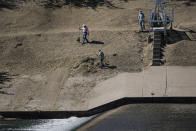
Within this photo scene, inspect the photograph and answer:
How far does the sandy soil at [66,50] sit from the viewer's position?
24078mm

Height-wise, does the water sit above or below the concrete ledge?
below

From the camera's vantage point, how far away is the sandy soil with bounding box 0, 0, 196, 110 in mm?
24078

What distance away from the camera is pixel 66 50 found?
28469 mm

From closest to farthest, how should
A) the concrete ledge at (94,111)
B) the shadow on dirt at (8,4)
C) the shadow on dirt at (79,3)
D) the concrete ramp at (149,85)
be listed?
the concrete ledge at (94,111) < the concrete ramp at (149,85) < the shadow on dirt at (79,3) < the shadow on dirt at (8,4)

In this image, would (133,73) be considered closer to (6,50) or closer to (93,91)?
(93,91)

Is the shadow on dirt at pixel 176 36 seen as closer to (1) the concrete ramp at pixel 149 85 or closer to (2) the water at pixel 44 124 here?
(1) the concrete ramp at pixel 149 85

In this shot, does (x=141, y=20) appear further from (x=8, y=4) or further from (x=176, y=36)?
(x=8, y=4)

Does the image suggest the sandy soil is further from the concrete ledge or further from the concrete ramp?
the concrete ramp

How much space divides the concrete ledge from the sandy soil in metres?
0.39

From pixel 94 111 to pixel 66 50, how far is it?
23.8 feet

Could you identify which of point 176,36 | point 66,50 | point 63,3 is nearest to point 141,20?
point 176,36

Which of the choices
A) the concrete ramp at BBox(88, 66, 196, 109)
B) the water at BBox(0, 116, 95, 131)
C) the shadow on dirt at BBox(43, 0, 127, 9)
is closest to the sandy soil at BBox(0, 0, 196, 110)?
the shadow on dirt at BBox(43, 0, 127, 9)

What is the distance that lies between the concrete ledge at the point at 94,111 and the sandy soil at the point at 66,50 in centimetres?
39

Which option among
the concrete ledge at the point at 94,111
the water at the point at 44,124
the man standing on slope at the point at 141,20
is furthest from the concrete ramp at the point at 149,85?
the man standing on slope at the point at 141,20
